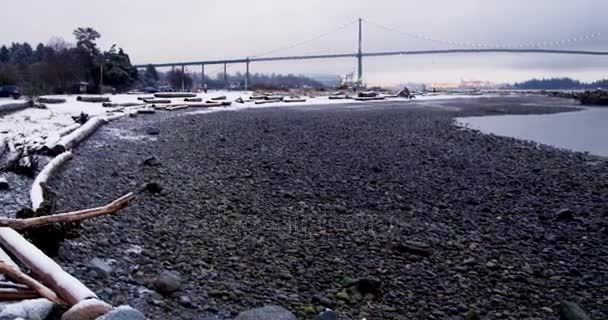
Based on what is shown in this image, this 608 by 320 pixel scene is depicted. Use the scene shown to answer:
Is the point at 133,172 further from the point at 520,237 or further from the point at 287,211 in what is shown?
the point at 520,237

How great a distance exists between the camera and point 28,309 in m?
3.64

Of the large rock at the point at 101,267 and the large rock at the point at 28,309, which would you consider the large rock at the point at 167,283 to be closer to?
the large rock at the point at 101,267

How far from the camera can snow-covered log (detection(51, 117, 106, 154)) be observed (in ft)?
32.8

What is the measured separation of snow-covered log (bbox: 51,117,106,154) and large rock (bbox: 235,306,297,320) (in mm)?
6852

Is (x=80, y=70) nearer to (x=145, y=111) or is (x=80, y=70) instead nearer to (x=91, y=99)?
(x=91, y=99)

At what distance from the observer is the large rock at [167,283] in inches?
183

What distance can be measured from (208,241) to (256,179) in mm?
3682

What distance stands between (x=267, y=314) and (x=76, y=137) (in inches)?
347

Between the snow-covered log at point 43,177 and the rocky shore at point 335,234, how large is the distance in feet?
0.63

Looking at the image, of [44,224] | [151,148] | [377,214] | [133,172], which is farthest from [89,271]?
[151,148]

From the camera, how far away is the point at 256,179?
384 inches

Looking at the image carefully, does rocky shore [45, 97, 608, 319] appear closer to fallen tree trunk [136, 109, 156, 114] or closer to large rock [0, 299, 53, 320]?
large rock [0, 299, 53, 320]

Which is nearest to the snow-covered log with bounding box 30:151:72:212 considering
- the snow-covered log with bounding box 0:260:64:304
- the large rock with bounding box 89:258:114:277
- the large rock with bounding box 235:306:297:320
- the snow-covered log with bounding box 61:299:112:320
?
the large rock with bounding box 89:258:114:277

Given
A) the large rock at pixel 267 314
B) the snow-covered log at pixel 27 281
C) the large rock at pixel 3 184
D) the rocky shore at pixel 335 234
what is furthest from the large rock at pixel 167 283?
the large rock at pixel 3 184
